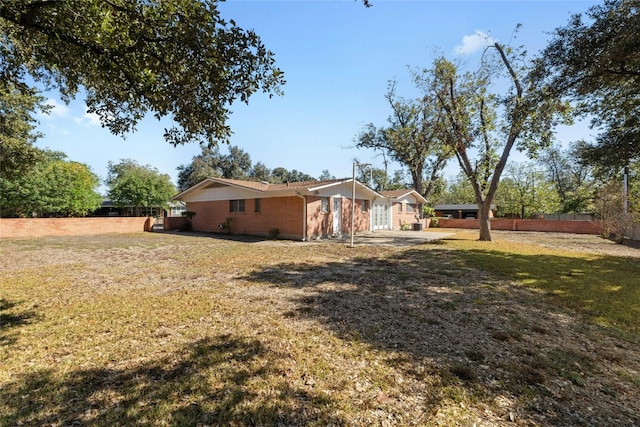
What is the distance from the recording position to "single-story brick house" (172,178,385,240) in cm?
1499

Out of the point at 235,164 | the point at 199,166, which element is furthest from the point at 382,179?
the point at 199,166

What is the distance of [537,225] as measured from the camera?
23.7m

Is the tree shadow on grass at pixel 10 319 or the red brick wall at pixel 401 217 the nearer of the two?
the tree shadow on grass at pixel 10 319

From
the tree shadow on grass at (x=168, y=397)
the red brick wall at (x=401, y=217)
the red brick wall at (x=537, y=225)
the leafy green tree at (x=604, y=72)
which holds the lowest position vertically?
the tree shadow on grass at (x=168, y=397)

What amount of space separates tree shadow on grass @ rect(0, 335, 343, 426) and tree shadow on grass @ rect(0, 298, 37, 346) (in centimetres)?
134

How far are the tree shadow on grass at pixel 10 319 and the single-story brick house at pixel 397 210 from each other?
19307mm

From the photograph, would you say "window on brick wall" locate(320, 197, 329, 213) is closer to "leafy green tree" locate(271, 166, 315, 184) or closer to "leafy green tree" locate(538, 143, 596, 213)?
"leafy green tree" locate(538, 143, 596, 213)

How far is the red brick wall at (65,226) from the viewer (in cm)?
1641

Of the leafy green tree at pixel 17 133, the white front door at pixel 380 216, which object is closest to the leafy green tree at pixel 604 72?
the white front door at pixel 380 216

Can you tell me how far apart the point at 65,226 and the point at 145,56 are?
1981cm

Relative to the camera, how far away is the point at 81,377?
8.99 ft

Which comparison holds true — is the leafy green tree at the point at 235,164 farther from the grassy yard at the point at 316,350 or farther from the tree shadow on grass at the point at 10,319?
the tree shadow on grass at the point at 10,319

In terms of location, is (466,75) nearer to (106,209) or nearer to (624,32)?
(624,32)

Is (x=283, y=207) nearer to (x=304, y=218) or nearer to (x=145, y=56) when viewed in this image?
(x=304, y=218)
